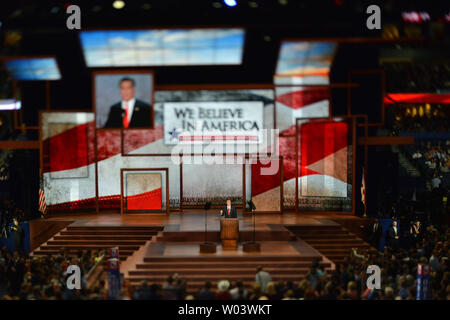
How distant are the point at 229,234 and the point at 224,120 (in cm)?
640

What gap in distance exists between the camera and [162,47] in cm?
1761

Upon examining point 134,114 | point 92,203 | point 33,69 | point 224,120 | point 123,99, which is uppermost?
point 33,69

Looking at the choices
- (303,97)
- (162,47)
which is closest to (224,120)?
(303,97)

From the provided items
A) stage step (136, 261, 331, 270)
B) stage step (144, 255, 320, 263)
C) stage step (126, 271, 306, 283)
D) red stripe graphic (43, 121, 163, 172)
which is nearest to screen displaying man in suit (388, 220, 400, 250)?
stage step (136, 261, 331, 270)

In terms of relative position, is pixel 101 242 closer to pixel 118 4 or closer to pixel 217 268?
pixel 217 268

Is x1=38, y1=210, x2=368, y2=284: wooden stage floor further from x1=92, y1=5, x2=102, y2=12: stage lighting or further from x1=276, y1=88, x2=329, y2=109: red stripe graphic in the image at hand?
x1=92, y1=5, x2=102, y2=12: stage lighting

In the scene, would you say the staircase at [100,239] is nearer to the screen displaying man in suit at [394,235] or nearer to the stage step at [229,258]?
the stage step at [229,258]

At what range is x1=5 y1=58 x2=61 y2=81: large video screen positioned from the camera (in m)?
17.8

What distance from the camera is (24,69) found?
1805 centimetres

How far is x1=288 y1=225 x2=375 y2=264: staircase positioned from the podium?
9.19 ft

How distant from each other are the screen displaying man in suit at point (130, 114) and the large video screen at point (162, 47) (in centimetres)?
153

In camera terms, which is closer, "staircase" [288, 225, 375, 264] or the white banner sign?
"staircase" [288, 225, 375, 264]

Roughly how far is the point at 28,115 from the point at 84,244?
6674 mm
